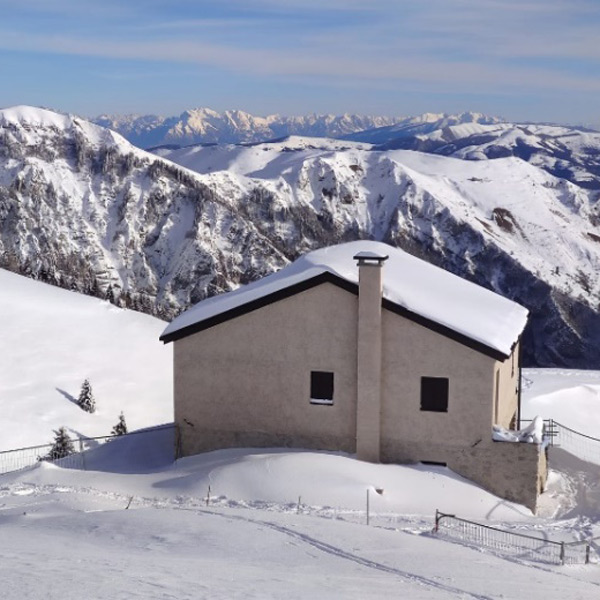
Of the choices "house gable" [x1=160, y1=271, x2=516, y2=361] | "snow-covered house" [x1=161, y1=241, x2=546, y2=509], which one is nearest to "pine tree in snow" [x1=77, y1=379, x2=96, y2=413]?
"snow-covered house" [x1=161, y1=241, x2=546, y2=509]

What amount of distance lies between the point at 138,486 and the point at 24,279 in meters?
40.9

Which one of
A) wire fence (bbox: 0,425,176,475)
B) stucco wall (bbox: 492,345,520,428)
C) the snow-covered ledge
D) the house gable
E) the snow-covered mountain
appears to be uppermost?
the snow-covered mountain

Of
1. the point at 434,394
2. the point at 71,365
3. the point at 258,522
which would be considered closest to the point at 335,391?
the point at 434,394

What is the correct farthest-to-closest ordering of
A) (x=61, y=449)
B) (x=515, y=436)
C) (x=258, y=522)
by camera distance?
(x=61, y=449)
(x=515, y=436)
(x=258, y=522)

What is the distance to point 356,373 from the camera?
953 inches

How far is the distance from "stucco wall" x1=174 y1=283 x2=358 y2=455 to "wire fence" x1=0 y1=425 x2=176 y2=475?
379cm

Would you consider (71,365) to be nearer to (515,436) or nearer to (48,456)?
(48,456)

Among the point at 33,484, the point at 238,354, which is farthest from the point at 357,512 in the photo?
the point at 33,484

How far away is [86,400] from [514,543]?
24.7 meters

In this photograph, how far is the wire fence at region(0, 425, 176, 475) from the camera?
26.6 meters

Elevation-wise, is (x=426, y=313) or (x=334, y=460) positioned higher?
(x=426, y=313)

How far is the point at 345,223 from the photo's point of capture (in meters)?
180

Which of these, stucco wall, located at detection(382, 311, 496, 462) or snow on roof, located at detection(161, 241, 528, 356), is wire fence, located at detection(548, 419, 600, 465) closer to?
snow on roof, located at detection(161, 241, 528, 356)

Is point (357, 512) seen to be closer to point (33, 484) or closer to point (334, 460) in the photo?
point (334, 460)
